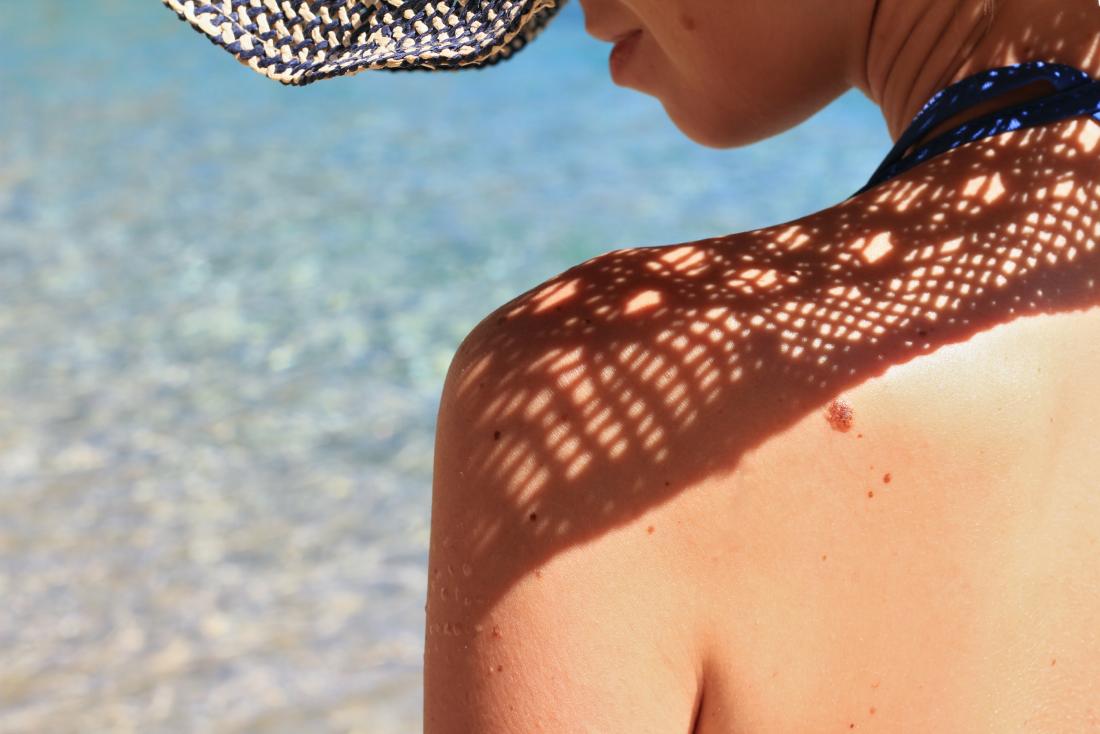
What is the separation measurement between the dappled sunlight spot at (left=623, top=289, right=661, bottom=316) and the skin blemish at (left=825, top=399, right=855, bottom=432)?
13 centimetres

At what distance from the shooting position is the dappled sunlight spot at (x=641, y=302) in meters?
0.82

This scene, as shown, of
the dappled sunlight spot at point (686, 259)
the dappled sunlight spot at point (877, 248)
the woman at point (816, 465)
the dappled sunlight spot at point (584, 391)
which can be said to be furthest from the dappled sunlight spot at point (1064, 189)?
the dappled sunlight spot at point (584, 391)

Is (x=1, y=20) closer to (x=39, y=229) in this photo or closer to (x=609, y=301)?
(x=39, y=229)

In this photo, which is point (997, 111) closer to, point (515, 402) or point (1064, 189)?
point (1064, 189)

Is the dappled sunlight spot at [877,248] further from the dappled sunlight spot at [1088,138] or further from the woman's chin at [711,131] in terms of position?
the woman's chin at [711,131]

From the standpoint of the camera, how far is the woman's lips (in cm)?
122

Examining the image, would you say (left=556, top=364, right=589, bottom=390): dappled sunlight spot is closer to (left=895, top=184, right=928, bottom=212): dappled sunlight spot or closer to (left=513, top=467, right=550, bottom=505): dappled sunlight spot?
(left=513, top=467, right=550, bottom=505): dappled sunlight spot

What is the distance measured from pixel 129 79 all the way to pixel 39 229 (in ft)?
6.81

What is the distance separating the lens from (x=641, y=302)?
32.4 inches

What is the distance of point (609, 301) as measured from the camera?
827 millimetres

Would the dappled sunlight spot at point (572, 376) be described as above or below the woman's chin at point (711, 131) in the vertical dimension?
above

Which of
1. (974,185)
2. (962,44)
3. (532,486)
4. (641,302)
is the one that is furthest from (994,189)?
(532,486)

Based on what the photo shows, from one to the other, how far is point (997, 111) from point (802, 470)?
300mm

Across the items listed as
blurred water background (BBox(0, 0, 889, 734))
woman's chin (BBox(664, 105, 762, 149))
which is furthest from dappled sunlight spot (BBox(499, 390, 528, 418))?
blurred water background (BBox(0, 0, 889, 734))
